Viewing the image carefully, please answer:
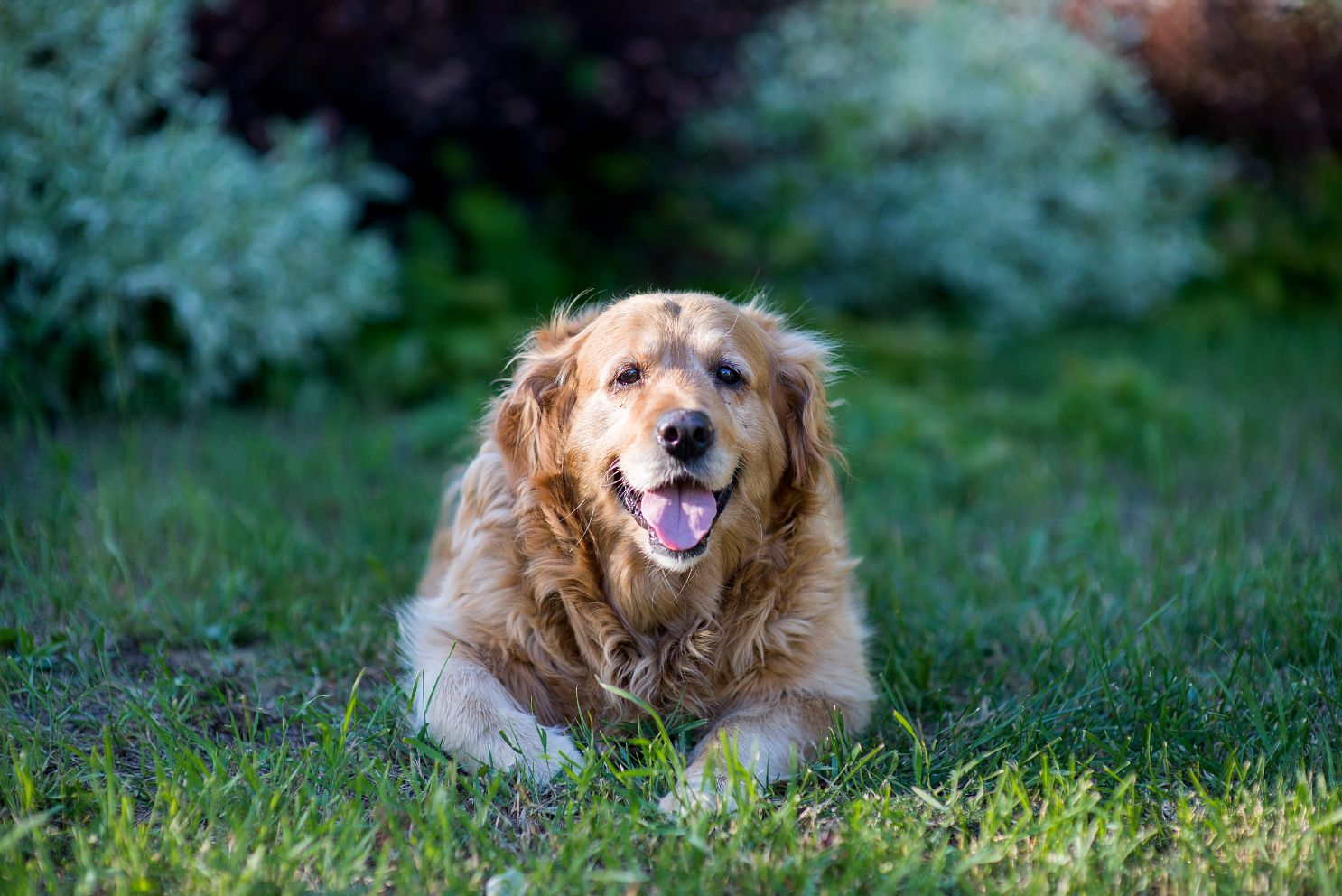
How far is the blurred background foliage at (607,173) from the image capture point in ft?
16.6

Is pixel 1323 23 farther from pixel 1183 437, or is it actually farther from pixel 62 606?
pixel 62 606

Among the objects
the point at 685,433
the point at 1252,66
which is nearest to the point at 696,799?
the point at 685,433

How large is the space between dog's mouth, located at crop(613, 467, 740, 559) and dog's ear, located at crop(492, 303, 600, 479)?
1.05ft

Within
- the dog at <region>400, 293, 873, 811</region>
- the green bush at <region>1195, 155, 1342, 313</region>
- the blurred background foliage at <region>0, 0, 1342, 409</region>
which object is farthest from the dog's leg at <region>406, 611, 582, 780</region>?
the green bush at <region>1195, 155, 1342, 313</region>

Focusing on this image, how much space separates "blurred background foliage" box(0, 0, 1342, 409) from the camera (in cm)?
507

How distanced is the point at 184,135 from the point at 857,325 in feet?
13.9

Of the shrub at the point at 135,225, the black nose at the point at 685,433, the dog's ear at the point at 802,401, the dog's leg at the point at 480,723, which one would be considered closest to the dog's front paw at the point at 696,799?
the dog's leg at the point at 480,723

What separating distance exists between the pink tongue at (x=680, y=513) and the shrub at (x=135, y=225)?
9.90 feet

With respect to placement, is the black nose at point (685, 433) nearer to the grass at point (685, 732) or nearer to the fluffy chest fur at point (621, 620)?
the fluffy chest fur at point (621, 620)

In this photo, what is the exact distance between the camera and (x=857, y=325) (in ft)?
24.5

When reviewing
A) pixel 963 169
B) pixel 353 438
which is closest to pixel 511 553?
pixel 353 438

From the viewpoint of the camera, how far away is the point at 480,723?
2572 mm

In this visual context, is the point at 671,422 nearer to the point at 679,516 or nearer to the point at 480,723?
the point at 679,516

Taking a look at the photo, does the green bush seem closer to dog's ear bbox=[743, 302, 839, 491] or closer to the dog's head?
dog's ear bbox=[743, 302, 839, 491]
